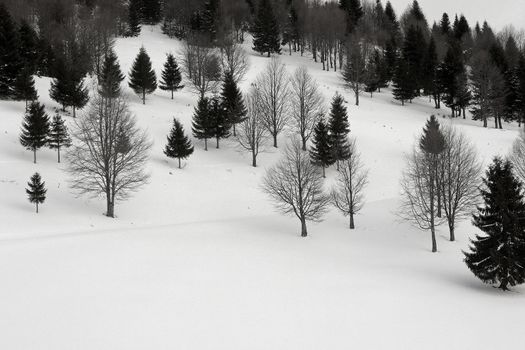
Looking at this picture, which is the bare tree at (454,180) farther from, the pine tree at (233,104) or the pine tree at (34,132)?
the pine tree at (34,132)

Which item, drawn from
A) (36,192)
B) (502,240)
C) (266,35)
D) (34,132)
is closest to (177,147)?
(34,132)

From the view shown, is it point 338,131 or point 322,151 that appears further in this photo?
point 338,131

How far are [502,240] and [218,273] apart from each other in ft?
44.8

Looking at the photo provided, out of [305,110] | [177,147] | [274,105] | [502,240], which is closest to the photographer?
[502,240]

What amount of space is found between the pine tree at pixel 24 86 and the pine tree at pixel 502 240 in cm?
4050

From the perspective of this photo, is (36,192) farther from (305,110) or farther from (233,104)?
(305,110)

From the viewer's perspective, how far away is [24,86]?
37.8 metres

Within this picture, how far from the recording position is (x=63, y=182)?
29.5 m

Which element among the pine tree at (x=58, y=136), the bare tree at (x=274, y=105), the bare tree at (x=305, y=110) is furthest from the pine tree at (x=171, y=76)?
the pine tree at (x=58, y=136)

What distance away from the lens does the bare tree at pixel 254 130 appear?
4000cm

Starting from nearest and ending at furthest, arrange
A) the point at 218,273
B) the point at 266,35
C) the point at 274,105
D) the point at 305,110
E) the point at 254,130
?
the point at 218,273 < the point at 254,130 < the point at 274,105 < the point at 305,110 < the point at 266,35

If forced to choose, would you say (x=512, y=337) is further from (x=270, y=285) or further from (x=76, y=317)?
(x=76, y=317)

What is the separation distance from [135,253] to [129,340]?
8969 millimetres

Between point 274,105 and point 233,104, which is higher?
point 233,104
